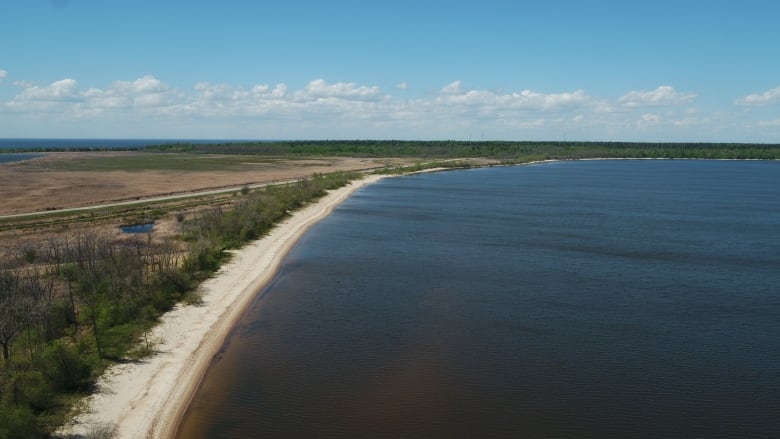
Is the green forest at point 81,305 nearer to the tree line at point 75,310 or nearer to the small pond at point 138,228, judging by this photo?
the tree line at point 75,310

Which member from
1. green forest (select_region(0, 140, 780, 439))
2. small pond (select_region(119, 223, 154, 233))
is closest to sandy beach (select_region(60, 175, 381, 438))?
green forest (select_region(0, 140, 780, 439))

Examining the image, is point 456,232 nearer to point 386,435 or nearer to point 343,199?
point 343,199

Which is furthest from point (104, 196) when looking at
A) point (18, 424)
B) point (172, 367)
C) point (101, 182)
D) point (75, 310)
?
point (18, 424)

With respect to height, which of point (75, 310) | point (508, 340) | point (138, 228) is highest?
point (138, 228)

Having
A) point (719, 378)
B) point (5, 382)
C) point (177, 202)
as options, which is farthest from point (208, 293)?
point (177, 202)

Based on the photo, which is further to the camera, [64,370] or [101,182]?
[101,182]

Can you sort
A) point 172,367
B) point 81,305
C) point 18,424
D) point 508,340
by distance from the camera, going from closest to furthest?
point 18,424, point 172,367, point 508,340, point 81,305

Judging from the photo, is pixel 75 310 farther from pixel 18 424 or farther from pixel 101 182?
pixel 101 182

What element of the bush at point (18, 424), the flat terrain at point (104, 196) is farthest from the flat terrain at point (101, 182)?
the bush at point (18, 424)

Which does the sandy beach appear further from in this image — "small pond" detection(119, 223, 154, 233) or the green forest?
"small pond" detection(119, 223, 154, 233)
